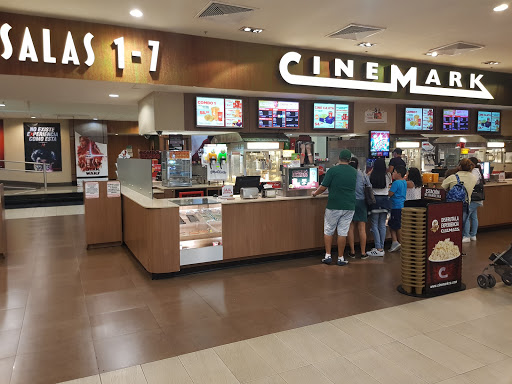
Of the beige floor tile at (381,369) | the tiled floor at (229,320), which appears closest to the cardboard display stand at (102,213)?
the tiled floor at (229,320)

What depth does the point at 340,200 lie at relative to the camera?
596 centimetres

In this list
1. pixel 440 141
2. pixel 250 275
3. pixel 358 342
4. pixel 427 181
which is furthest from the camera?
pixel 440 141

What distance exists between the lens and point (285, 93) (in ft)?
24.8

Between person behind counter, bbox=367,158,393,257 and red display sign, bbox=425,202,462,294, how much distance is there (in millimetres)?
1760

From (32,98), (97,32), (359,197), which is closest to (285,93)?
(359,197)

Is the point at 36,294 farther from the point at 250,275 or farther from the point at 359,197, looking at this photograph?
the point at 359,197

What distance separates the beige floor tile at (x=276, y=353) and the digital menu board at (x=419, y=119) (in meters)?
7.49

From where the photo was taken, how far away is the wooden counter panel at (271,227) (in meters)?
5.96

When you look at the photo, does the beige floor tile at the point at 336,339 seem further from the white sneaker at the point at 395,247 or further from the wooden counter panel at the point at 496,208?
the wooden counter panel at the point at 496,208

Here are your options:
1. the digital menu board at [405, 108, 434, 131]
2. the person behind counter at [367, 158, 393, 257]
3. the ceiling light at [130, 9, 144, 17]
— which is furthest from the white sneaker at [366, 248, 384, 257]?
the ceiling light at [130, 9, 144, 17]

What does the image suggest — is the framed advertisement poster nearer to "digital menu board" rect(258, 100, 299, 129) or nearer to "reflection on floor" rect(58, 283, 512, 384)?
"digital menu board" rect(258, 100, 299, 129)

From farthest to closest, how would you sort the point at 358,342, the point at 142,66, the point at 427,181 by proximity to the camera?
the point at 427,181
the point at 142,66
the point at 358,342

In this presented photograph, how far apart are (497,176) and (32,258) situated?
9196 millimetres

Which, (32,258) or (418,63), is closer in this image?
(32,258)
